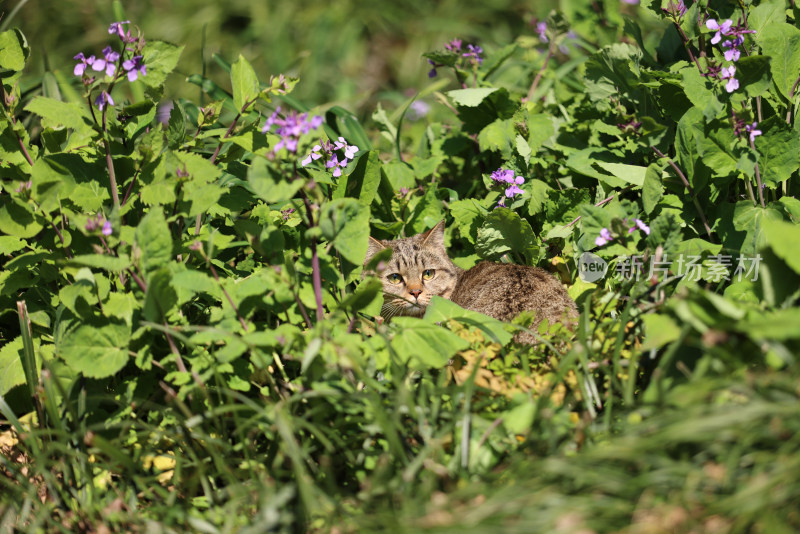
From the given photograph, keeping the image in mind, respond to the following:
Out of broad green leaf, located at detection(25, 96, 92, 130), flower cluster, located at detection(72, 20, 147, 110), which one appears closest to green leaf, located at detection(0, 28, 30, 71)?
broad green leaf, located at detection(25, 96, 92, 130)

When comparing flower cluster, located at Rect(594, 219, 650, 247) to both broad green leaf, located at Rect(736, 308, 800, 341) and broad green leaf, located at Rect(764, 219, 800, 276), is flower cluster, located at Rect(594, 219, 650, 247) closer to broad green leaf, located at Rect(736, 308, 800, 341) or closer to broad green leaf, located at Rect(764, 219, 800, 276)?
broad green leaf, located at Rect(764, 219, 800, 276)

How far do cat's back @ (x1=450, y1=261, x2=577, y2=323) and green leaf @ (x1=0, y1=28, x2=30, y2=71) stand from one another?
6.42 feet

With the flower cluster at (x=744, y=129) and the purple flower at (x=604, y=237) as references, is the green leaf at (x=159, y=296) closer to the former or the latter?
the purple flower at (x=604, y=237)

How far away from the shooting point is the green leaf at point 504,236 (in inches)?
125

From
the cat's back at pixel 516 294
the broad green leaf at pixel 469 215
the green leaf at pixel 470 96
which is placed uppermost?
the green leaf at pixel 470 96

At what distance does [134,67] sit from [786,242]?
191 centimetres

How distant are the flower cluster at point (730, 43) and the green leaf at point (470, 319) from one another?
1.15 m

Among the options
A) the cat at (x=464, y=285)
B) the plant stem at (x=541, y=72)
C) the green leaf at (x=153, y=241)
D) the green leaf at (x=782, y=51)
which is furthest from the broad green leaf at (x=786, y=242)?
the plant stem at (x=541, y=72)

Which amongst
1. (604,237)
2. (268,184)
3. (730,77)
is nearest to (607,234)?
(604,237)

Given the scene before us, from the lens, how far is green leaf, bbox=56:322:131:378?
6.95ft

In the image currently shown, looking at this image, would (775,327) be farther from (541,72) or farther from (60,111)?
(541,72)

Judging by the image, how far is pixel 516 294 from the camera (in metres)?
3.02

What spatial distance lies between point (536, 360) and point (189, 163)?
1.32 metres

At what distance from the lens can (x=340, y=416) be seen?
7.00 ft
